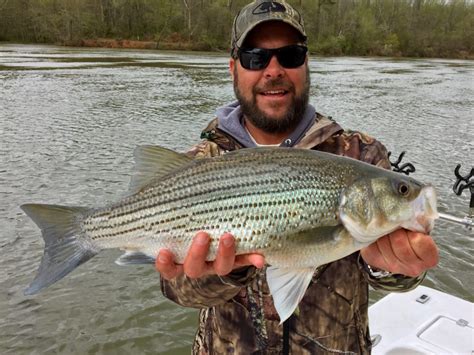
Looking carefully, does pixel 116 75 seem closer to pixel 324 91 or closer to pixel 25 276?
pixel 324 91

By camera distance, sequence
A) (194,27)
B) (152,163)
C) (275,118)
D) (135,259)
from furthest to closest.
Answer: (194,27) → (275,118) → (152,163) → (135,259)

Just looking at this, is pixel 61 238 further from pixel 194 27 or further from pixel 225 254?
pixel 194 27

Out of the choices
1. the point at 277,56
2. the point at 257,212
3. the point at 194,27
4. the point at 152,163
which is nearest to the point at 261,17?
the point at 277,56

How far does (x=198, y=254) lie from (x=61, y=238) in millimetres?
768

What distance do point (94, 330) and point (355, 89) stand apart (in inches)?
842

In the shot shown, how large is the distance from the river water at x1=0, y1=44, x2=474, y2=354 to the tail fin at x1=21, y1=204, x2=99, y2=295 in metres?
3.18

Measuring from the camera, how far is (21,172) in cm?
991

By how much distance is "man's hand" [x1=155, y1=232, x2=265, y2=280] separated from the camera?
81.4 inches

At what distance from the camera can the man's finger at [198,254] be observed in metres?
2.09

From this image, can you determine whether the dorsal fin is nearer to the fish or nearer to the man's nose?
the fish

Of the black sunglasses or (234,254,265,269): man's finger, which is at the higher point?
the black sunglasses

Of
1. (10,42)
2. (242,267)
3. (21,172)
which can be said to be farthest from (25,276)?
Answer: (10,42)

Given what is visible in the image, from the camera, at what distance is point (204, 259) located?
6.98 feet

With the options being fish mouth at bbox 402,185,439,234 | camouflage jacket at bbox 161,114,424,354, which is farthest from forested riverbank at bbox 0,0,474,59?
fish mouth at bbox 402,185,439,234
